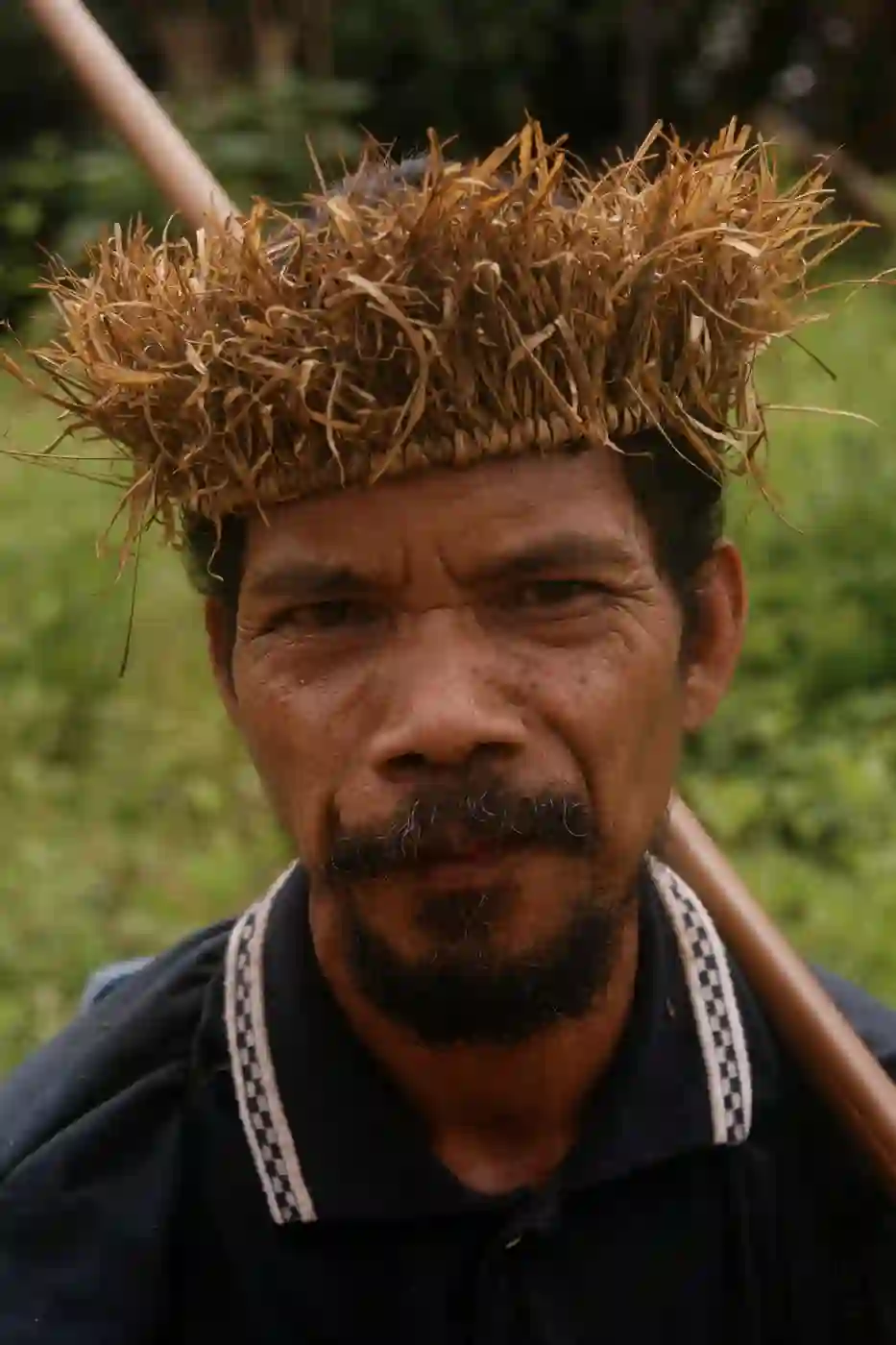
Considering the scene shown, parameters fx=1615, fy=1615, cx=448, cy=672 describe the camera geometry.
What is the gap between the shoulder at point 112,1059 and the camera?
1598mm

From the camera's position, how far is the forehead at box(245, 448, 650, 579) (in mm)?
1407

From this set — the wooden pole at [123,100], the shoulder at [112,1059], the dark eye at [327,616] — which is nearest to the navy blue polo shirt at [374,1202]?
the shoulder at [112,1059]

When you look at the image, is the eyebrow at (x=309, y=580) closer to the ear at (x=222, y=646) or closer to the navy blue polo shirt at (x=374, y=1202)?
the ear at (x=222, y=646)

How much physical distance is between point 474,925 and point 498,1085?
272 mm

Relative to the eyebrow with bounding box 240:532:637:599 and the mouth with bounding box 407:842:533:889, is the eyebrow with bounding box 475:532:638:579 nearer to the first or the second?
the eyebrow with bounding box 240:532:637:599

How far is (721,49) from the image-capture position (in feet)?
33.0

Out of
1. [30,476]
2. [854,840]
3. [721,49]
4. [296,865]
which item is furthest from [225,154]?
[296,865]

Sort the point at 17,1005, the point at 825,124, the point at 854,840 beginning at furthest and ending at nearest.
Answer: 1. the point at 825,124
2. the point at 854,840
3. the point at 17,1005

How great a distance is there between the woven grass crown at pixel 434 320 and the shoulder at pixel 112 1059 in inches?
21.1

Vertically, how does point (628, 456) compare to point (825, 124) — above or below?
below

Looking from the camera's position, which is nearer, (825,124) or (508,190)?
(508,190)

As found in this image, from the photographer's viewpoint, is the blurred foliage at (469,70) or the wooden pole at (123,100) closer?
the wooden pole at (123,100)

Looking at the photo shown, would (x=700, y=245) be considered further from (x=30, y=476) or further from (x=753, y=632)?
(x=30, y=476)

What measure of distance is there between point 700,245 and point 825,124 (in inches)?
356
